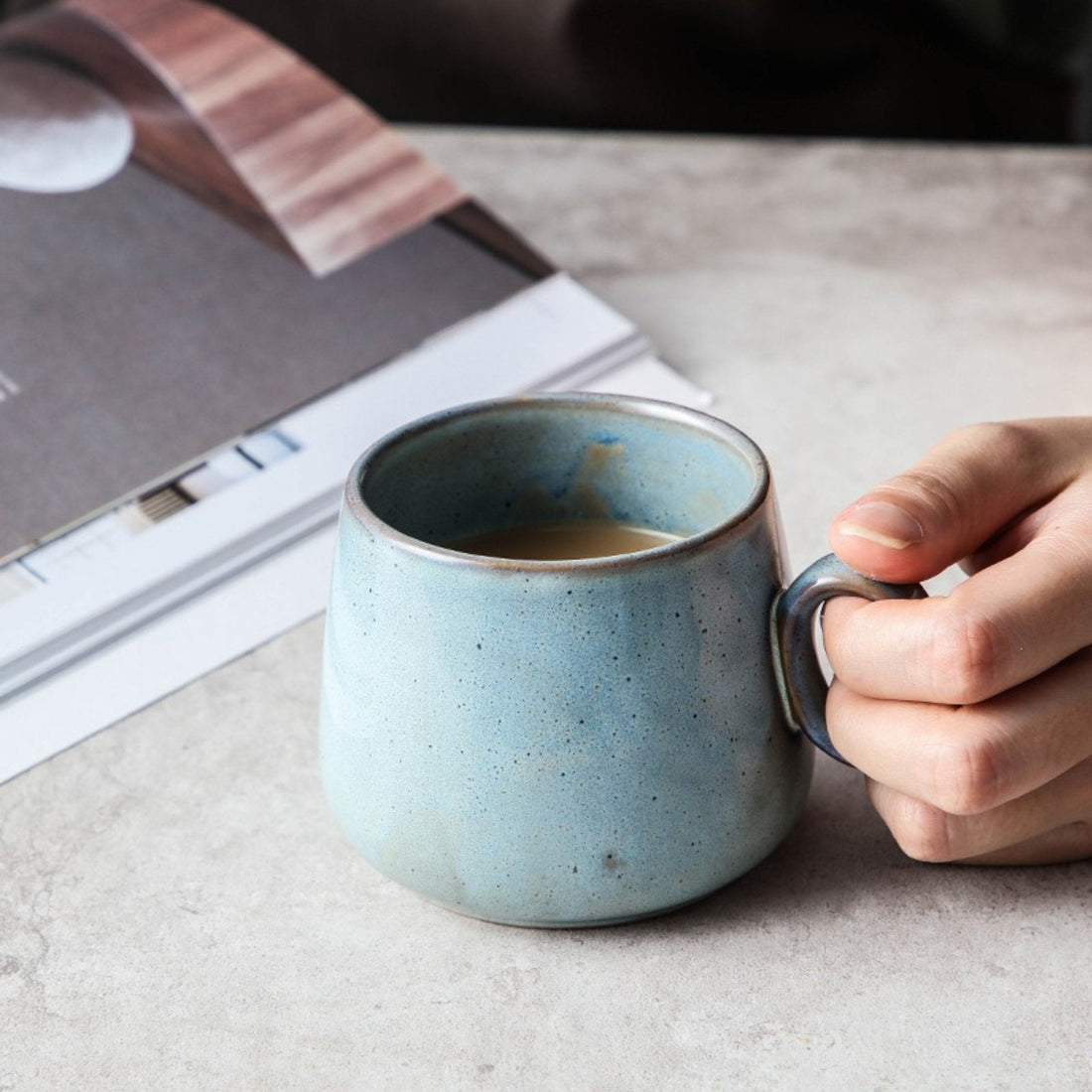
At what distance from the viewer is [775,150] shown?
101 cm

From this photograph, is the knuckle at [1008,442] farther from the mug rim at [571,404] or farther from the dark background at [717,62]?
the dark background at [717,62]

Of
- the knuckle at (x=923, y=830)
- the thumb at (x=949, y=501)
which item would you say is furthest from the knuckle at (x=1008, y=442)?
the knuckle at (x=923, y=830)

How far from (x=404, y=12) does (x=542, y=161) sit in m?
0.50

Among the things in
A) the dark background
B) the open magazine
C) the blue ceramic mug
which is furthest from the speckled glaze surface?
the dark background

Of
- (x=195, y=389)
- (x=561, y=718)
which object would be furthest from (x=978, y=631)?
(x=195, y=389)

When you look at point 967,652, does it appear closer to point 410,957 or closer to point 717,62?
point 410,957

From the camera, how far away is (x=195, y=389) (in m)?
0.66

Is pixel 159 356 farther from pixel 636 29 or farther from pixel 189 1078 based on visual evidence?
pixel 636 29

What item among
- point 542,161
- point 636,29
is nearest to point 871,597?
point 542,161

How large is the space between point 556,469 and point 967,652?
0.15m

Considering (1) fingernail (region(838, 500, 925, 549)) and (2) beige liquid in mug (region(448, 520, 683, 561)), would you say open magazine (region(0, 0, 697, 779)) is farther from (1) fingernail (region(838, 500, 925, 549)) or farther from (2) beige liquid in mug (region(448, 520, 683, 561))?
(1) fingernail (region(838, 500, 925, 549))

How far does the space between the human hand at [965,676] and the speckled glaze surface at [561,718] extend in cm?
2

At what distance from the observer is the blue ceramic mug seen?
1.20 feet

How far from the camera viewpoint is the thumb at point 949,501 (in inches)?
15.6
